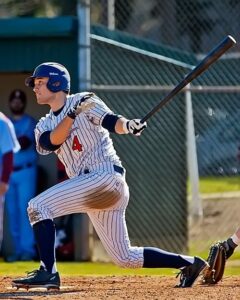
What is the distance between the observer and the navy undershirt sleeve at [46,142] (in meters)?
6.90

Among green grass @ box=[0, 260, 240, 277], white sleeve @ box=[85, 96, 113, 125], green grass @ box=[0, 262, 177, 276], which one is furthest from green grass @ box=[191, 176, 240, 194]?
white sleeve @ box=[85, 96, 113, 125]

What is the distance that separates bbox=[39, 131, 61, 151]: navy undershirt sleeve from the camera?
690 cm

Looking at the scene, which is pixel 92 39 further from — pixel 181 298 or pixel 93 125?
pixel 181 298

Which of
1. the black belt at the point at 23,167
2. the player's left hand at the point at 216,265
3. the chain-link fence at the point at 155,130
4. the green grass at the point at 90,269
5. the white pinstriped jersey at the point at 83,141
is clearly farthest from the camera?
the black belt at the point at 23,167

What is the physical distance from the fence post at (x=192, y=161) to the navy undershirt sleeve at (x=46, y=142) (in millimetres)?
3885

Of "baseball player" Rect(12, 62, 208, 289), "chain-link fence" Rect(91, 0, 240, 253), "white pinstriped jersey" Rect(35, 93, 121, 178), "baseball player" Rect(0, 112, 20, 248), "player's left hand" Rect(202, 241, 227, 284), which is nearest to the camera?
"baseball player" Rect(12, 62, 208, 289)

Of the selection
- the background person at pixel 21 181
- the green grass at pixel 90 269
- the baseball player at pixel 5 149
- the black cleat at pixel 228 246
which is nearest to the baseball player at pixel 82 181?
the black cleat at pixel 228 246

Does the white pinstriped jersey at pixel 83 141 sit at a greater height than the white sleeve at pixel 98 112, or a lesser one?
lesser

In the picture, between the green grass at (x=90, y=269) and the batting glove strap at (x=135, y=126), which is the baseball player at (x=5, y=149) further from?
the batting glove strap at (x=135, y=126)

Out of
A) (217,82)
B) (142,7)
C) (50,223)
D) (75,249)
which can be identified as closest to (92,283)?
(50,223)

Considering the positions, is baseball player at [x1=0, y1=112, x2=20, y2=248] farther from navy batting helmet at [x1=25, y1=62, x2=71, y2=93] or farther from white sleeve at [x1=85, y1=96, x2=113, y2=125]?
Answer: white sleeve at [x1=85, y1=96, x2=113, y2=125]

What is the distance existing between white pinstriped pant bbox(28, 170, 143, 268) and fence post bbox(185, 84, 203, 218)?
3747 mm

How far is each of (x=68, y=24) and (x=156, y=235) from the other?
226cm

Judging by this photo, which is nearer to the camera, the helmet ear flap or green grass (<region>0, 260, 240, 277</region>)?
the helmet ear flap
